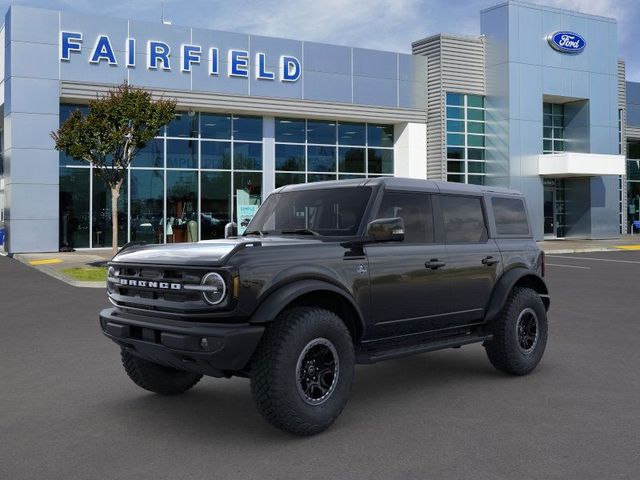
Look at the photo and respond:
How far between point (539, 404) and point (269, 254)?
2581 mm

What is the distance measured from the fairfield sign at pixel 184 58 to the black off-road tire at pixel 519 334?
2131 centimetres

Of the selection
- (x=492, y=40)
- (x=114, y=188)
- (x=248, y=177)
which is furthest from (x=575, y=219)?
(x=114, y=188)

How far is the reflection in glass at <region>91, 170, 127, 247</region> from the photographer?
1000 inches

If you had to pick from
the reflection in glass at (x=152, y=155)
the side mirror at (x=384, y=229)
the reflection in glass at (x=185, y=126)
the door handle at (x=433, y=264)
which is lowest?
the door handle at (x=433, y=264)

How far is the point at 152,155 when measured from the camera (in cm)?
2611

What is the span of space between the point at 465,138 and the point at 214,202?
11866 mm

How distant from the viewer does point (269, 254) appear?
4773mm

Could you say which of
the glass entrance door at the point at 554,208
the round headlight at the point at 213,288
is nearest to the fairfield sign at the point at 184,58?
the glass entrance door at the point at 554,208

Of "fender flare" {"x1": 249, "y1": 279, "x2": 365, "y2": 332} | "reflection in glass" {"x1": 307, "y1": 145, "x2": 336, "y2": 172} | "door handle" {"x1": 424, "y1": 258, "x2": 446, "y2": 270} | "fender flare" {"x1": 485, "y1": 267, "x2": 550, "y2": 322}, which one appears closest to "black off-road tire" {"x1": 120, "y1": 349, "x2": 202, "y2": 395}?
"fender flare" {"x1": 249, "y1": 279, "x2": 365, "y2": 332}

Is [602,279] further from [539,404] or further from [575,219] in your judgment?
[575,219]

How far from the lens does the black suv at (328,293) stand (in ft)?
15.2

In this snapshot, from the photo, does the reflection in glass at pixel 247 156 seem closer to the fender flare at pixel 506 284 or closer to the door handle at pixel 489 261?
→ the fender flare at pixel 506 284

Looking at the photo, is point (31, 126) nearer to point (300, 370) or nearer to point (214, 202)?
point (214, 202)

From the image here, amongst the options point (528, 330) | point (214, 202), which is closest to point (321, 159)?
point (214, 202)
